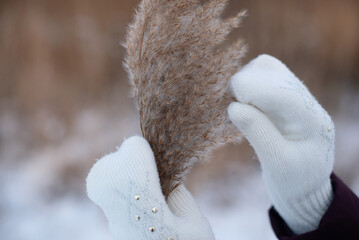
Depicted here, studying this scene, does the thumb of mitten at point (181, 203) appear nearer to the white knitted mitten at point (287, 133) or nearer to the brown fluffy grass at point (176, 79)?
the brown fluffy grass at point (176, 79)

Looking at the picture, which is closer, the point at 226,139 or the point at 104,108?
the point at 226,139

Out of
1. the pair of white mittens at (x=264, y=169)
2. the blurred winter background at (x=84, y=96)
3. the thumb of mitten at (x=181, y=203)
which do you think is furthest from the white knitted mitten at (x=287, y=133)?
the blurred winter background at (x=84, y=96)

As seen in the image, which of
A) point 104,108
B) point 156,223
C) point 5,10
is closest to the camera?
point 156,223

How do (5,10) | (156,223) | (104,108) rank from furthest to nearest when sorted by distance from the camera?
(104,108), (5,10), (156,223)

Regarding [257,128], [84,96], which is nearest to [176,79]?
[257,128]

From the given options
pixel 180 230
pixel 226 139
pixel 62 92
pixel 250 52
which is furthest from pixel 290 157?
pixel 62 92

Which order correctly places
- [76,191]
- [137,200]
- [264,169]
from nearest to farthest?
[137,200]
[264,169]
[76,191]

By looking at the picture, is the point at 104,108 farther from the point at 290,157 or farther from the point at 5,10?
the point at 290,157

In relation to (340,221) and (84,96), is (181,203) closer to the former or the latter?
(340,221)
